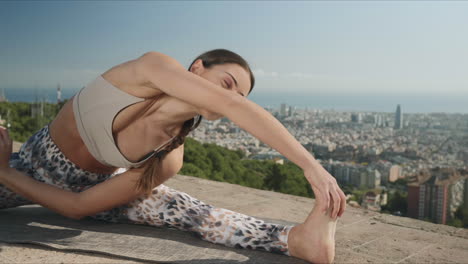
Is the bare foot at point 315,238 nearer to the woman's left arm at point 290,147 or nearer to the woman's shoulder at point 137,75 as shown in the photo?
the woman's left arm at point 290,147

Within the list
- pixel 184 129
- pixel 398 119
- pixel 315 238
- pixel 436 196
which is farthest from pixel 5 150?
pixel 398 119

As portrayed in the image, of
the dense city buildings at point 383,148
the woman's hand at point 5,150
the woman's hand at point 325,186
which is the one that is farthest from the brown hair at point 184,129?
the dense city buildings at point 383,148

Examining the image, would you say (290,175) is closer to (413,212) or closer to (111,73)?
(413,212)

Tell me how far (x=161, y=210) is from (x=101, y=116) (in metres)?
0.52

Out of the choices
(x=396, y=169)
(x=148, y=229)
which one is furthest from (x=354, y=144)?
(x=148, y=229)

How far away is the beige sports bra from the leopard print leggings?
0.22 metres

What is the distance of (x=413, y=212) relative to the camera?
13602mm

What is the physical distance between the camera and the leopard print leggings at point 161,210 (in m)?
1.75

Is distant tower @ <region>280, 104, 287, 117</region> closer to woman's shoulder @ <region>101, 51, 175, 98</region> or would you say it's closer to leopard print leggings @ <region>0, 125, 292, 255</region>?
leopard print leggings @ <region>0, 125, 292, 255</region>

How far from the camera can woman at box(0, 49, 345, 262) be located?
145cm

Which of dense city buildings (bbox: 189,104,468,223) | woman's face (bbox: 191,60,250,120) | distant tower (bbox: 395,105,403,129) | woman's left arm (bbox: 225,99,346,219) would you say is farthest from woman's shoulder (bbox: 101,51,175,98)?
distant tower (bbox: 395,105,403,129)

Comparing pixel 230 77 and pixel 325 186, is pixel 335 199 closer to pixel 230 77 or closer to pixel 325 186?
pixel 325 186

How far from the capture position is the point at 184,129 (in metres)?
1.85

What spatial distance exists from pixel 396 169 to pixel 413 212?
13.7ft
